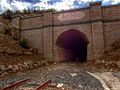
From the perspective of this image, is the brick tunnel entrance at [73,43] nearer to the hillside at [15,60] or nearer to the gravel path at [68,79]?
the hillside at [15,60]

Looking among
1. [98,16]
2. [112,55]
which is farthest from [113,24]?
[112,55]

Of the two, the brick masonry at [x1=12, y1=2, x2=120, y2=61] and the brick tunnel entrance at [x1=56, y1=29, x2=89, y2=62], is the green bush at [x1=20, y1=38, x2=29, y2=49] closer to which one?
the brick masonry at [x1=12, y1=2, x2=120, y2=61]

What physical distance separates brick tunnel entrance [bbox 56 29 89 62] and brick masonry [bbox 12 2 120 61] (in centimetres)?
72

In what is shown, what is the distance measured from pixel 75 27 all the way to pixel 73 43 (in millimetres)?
5669

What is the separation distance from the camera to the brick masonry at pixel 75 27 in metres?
15.2

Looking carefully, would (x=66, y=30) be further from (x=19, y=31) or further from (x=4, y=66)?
(x=4, y=66)

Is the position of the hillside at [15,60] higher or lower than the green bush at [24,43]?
lower

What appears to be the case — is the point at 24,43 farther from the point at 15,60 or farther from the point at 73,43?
the point at 73,43

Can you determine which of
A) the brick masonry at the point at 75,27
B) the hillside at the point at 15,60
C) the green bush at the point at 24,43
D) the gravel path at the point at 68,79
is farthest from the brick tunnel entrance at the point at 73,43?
the gravel path at the point at 68,79

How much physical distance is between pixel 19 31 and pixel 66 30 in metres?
6.03

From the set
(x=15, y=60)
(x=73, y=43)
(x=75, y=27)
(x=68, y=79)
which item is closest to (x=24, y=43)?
(x=15, y=60)

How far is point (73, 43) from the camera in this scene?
21.9m

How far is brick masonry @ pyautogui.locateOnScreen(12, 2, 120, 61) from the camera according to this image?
15.2m

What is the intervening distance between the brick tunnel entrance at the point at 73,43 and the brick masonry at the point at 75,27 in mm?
716
